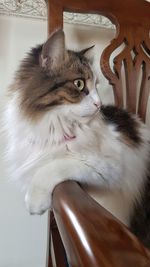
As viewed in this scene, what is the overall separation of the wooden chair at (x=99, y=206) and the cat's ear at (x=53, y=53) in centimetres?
18

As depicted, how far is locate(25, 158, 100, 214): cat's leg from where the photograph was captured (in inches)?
19.7

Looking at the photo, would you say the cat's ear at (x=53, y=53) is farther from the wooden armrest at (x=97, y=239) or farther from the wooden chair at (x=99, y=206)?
the wooden armrest at (x=97, y=239)

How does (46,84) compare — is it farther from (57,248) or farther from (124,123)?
(57,248)

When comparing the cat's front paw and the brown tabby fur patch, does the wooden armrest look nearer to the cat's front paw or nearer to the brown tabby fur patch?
the cat's front paw

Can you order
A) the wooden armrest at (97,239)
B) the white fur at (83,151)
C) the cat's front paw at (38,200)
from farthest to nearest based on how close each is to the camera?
the white fur at (83,151) → the cat's front paw at (38,200) → the wooden armrest at (97,239)

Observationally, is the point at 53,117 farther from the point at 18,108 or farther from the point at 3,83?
the point at 3,83

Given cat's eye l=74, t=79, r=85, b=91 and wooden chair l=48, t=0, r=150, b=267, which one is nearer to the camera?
wooden chair l=48, t=0, r=150, b=267

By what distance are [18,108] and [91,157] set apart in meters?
0.22

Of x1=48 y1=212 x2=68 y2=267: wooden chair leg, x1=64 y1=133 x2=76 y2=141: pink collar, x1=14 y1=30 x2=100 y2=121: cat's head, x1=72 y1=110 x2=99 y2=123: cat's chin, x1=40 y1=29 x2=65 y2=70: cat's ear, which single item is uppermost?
x1=40 y1=29 x2=65 y2=70: cat's ear

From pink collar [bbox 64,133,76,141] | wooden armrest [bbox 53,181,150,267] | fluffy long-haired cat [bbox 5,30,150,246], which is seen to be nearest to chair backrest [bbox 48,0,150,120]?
fluffy long-haired cat [bbox 5,30,150,246]

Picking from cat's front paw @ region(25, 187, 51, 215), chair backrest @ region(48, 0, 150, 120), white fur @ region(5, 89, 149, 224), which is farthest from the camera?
chair backrest @ region(48, 0, 150, 120)

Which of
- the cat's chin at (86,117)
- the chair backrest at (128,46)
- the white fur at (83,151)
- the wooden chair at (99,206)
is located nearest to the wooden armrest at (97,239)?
the wooden chair at (99,206)

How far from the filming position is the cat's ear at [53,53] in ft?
2.24

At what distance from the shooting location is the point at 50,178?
53 centimetres
